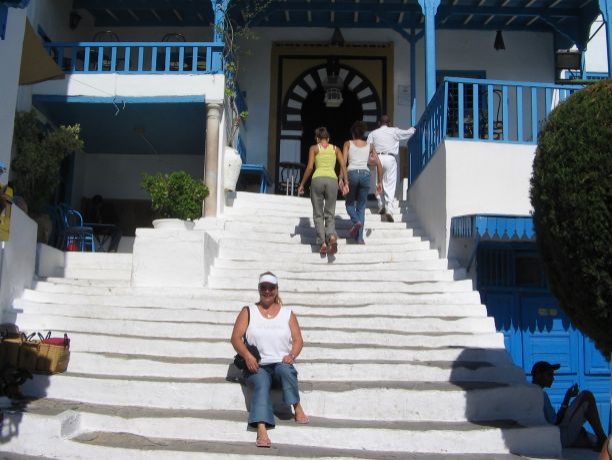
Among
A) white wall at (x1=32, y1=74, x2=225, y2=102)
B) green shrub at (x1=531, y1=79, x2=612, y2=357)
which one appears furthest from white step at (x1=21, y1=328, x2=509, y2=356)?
white wall at (x1=32, y1=74, x2=225, y2=102)

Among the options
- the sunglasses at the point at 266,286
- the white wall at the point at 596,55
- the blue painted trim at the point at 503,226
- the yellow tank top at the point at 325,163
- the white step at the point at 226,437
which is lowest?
the white step at the point at 226,437

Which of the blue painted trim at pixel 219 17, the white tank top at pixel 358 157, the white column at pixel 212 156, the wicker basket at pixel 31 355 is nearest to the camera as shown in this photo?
the wicker basket at pixel 31 355

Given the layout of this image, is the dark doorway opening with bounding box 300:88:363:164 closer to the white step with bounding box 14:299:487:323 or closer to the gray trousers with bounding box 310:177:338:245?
the gray trousers with bounding box 310:177:338:245

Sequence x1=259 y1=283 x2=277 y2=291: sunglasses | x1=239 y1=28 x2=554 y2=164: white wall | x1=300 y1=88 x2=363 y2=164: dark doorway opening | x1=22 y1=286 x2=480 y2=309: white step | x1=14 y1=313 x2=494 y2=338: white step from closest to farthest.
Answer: x1=259 y1=283 x2=277 y2=291: sunglasses, x1=14 y1=313 x2=494 y2=338: white step, x1=22 y1=286 x2=480 y2=309: white step, x1=239 y1=28 x2=554 y2=164: white wall, x1=300 y1=88 x2=363 y2=164: dark doorway opening

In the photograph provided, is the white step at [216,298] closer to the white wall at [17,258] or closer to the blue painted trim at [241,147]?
the white wall at [17,258]

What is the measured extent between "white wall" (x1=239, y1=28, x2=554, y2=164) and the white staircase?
5171 mm

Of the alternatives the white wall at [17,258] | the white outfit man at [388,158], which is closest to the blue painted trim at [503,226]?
the white outfit man at [388,158]

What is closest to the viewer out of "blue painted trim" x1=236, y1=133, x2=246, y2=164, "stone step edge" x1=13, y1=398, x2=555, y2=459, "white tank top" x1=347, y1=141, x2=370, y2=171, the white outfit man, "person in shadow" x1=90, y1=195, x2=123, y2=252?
"stone step edge" x1=13, y1=398, x2=555, y2=459

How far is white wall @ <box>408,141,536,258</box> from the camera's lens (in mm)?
7926

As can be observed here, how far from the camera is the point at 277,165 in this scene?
515 inches

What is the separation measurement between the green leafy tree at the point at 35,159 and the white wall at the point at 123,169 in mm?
3492

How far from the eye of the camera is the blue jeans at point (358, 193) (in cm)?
868

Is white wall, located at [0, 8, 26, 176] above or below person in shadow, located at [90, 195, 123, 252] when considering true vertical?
above

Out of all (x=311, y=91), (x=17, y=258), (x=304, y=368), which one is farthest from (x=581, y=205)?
(x=311, y=91)
